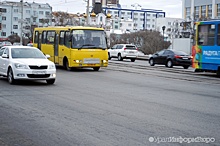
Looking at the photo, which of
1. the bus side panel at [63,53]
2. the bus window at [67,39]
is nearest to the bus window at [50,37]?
the bus side panel at [63,53]

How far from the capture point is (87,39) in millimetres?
25109

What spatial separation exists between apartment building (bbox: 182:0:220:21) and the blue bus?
169 ft

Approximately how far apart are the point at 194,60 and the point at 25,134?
18.5 meters

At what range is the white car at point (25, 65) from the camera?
53.5 ft

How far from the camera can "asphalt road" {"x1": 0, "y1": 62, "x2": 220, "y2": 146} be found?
25.5 feet

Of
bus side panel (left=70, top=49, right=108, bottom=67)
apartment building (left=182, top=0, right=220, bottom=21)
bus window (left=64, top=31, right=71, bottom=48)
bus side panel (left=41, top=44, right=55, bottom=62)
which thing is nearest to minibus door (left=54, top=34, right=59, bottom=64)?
bus side panel (left=41, top=44, right=55, bottom=62)

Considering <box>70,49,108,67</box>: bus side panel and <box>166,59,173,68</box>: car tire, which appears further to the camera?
<box>166,59,173,68</box>: car tire

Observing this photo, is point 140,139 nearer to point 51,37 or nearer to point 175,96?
point 175,96

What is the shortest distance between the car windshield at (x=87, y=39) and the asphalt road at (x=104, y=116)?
29.6 feet

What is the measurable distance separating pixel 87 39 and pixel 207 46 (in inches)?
274

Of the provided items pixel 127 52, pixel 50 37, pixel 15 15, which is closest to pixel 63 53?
pixel 50 37

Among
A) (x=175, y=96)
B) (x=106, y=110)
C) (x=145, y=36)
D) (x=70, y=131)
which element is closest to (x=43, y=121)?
(x=70, y=131)

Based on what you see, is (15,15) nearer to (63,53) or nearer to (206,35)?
(63,53)

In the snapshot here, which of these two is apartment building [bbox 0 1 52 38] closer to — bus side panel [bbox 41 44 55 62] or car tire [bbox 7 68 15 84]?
bus side panel [bbox 41 44 55 62]
